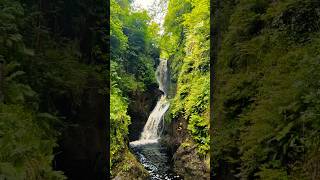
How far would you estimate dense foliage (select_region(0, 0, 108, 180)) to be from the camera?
4090 mm

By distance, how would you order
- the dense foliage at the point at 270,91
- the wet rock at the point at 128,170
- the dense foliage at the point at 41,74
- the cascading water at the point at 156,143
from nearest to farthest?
the dense foliage at the point at 270,91 → the dense foliage at the point at 41,74 → the wet rock at the point at 128,170 → the cascading water at the point at 156,143

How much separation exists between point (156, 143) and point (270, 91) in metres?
15.8

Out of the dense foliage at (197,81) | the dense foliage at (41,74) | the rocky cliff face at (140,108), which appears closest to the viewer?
the dense foliage at (41,74)

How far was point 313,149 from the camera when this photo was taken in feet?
12.1

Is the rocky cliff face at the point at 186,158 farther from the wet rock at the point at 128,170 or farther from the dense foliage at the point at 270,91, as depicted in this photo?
the dense foliage at the point at 270,91

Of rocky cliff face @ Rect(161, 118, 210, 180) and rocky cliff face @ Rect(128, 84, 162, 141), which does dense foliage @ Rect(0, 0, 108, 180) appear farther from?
rocky cliff face @ Rect(128, 84, 162, 141)

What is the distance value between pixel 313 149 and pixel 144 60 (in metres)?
20.2

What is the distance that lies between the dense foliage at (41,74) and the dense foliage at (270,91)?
270cm

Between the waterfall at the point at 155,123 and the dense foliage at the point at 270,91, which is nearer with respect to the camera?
the dense foliage at the point at 270,91

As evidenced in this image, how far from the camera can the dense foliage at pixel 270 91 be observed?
12.9ft

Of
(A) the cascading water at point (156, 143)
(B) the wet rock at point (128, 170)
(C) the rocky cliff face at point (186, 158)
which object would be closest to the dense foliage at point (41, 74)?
(B) the wet rock at point (128, 170)

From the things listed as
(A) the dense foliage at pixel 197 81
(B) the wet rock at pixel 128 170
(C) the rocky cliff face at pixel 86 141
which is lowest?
(B) the wet rock at pixel 128 170

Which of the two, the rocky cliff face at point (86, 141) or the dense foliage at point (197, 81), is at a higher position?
the dense foliage at point (197, 81)

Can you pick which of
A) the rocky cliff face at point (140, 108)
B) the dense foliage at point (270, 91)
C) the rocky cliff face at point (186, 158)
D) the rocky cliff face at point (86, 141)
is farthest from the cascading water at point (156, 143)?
the dense foliage at point (270, 91)
